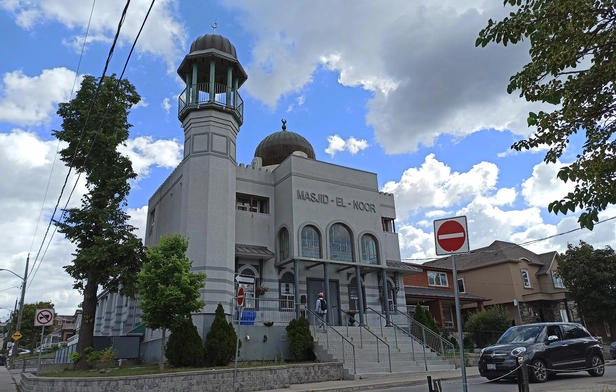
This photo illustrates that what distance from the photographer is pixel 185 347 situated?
16.6 meters

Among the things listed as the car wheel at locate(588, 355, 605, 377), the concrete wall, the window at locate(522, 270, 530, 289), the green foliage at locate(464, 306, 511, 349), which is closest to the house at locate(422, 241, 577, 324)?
the window at locate(522, 270, 530, 289)

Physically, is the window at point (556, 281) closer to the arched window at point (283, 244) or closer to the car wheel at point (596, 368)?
the arched window at point (283, 244)

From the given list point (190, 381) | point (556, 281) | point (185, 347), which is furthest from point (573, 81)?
point (556, 281)

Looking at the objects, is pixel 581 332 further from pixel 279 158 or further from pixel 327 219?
pixel 279 158

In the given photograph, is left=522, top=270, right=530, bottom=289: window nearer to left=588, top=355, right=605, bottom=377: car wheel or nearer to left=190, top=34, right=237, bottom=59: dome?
left=588, top=355, right=605, bottom=377: car wheel

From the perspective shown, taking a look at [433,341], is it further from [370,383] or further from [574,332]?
[574,332]

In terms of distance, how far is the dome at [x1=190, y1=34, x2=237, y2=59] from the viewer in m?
23.7

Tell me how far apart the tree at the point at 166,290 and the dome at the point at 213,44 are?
1188 cm

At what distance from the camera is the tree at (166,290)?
50.6ft

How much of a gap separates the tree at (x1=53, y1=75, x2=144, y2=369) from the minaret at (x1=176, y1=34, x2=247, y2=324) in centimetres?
265

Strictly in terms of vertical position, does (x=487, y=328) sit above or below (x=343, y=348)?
above

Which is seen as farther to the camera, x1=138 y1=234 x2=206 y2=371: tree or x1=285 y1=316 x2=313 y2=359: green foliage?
x1=285 y1=316 x2=313 y2=359: green foliage

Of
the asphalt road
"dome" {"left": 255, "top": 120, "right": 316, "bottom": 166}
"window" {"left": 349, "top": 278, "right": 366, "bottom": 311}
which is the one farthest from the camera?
"dome" {"left": 255, "top": 120, "right": 316, "bottom": 166}

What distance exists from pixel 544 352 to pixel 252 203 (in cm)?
1521
